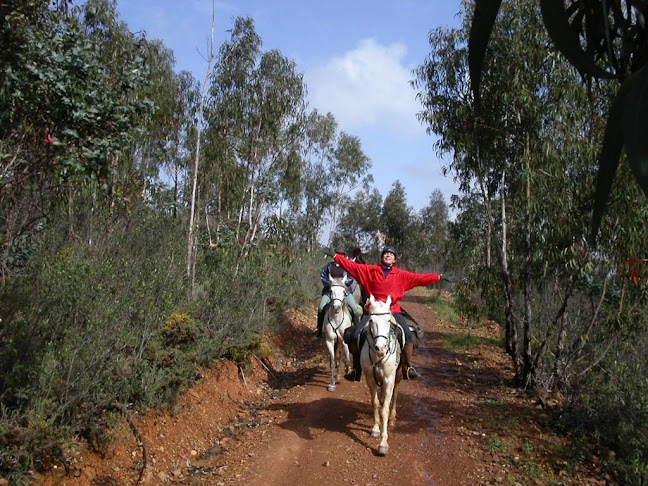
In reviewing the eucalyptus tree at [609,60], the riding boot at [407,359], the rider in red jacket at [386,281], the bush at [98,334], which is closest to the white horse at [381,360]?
the riding boot at [407,359]

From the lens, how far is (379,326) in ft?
23.0

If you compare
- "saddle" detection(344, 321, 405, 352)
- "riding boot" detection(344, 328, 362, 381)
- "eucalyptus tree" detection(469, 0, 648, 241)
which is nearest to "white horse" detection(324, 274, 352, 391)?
"riding boot" detection(344, 328, 362, 381)

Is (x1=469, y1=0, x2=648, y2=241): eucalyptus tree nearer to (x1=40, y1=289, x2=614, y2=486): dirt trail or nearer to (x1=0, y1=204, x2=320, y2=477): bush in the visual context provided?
(x1=0, y1=204, x2=320, y2=477): bush

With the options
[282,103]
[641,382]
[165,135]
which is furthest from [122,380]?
[165,135]

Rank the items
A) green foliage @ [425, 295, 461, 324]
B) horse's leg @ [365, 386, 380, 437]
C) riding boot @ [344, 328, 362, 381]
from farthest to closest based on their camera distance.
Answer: green foliage @ [425, 295, 461, 324], riding boot @ [344, 328, 362, 381], horse's leg @ [365, 386, 380, 437]

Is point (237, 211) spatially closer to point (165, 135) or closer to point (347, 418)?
point (165, 135)

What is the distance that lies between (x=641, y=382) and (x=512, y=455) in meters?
2.18

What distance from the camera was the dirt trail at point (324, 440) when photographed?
21.2 feet

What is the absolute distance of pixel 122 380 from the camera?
251 inches

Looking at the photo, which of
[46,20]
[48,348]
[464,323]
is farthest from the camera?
[464,323]

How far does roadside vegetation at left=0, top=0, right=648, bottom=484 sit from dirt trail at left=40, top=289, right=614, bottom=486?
0.41m

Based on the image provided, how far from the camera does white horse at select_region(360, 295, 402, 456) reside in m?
7.05

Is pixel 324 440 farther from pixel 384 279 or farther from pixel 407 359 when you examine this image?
pixel 384 279

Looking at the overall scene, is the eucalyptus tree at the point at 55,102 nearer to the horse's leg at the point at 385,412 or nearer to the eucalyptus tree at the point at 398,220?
the horse's leg at the point at 385,412
